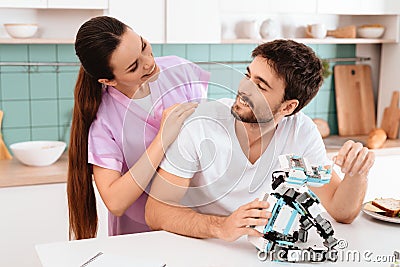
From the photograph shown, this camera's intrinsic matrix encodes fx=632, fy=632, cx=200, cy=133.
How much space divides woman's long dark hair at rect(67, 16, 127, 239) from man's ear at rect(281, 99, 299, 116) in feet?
1.60

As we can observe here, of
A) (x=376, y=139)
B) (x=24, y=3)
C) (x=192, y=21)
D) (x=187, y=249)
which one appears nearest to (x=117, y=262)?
(x=187, y=249)

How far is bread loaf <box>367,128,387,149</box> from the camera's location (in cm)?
338

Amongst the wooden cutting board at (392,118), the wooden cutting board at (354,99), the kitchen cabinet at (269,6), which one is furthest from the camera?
the wooden cutting board at (354,99)

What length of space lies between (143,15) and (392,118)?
5.19 feet

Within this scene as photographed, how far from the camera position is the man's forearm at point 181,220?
5.22ft

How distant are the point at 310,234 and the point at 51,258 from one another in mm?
660

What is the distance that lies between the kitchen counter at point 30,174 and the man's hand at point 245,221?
1369 millimetres

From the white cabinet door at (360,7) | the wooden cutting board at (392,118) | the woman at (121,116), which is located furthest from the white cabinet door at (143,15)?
the wooden cutting board at (392,118)

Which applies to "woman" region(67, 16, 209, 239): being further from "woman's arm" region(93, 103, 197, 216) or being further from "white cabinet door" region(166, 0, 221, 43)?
"white cabinet door" region(166, 0, 221, 43)

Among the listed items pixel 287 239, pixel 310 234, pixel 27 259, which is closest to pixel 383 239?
pixel 310 234

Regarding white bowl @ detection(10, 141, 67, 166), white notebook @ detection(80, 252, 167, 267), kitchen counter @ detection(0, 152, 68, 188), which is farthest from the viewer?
white bowl @ detection(10, 141, 67, 166)

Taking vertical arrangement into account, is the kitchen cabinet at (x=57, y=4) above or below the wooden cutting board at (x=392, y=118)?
above

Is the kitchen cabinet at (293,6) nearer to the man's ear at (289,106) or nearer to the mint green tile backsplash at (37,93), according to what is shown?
the mint green tile backsplash at (37,93)

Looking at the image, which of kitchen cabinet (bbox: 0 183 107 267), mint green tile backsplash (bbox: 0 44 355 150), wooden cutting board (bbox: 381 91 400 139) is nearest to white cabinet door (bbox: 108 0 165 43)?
mint green tile backsplash (bbox: 0 44 355 150)
